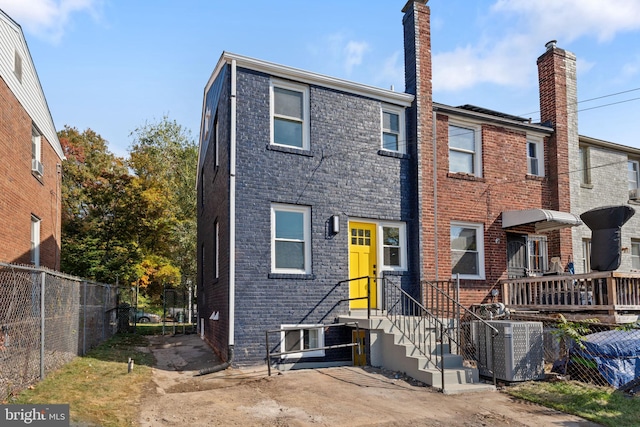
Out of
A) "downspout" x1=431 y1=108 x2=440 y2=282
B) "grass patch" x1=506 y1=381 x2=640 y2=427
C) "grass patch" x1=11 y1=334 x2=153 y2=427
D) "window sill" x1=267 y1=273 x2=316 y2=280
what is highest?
"downspout" x1=431 y1=108 x2=440 y2=282

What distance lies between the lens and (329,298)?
12.1m

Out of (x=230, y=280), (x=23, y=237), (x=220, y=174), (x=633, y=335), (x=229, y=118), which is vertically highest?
(x=229, y=118)

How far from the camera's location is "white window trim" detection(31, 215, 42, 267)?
55.0ft

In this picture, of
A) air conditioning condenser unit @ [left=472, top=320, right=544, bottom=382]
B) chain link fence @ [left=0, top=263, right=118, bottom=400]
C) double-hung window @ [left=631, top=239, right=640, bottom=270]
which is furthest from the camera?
double-hung window @ [left=631, top=239, right=640, bottom=270]

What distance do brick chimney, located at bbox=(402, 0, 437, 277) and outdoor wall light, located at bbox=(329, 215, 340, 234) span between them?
7.41 feet

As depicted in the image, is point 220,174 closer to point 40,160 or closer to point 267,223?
point 267,223

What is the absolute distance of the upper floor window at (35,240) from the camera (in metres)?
16.8

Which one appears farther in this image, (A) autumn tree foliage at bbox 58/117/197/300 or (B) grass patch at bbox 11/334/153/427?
(A) autumn tree foliage at bbox 58/117/197/300

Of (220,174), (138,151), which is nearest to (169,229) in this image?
(138,151)

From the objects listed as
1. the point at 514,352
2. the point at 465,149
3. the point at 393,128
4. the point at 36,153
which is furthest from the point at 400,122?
the point at 36,153

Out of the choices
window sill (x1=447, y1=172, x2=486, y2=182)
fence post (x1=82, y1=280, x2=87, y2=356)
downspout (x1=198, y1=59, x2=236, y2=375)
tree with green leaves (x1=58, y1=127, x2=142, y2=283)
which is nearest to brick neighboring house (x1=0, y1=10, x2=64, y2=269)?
fence post (x1=82, y1=280, x2=87, y2=356)

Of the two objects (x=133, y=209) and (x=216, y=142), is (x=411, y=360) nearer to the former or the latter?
(x=216, y=142)

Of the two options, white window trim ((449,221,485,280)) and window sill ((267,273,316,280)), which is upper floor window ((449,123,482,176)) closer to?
white window trim ((449,221,485,280))

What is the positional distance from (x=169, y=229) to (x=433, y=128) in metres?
21.1
